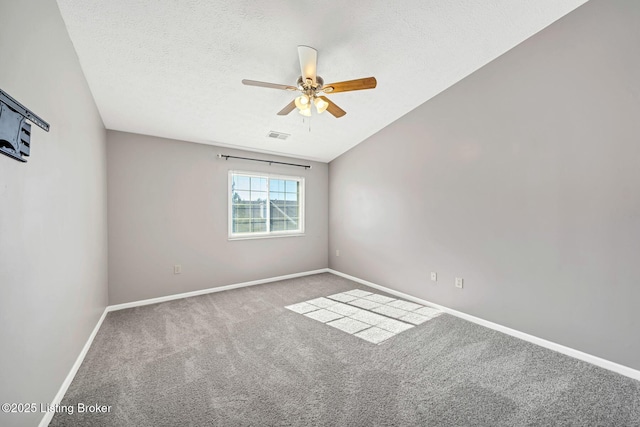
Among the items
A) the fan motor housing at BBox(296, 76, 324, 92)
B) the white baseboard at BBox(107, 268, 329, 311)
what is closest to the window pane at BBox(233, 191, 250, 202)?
the white baseboard at BBox(107, 268, 329, 311)

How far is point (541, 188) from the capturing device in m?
2.53

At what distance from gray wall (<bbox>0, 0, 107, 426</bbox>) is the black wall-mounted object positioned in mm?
50

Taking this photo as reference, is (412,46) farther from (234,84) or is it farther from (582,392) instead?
(582,392)

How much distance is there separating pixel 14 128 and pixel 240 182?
10.7 ft

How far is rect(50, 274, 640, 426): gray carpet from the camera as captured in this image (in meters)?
1.63

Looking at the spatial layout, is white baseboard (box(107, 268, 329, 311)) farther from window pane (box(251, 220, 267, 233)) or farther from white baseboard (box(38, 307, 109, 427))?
window pane (box(251, 220, 267, 233))

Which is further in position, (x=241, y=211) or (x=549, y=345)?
(x=241, y=211)

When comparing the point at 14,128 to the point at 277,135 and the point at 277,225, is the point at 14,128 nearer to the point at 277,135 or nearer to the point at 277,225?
the point at 277,135

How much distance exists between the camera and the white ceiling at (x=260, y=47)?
1.98 m

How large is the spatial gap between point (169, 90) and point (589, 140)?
3957 mm

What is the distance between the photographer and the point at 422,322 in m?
3.02

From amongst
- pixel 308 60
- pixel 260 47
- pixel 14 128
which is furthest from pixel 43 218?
pixel 308 60

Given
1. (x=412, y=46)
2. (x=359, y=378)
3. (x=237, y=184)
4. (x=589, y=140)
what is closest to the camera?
(x=359, y=378)

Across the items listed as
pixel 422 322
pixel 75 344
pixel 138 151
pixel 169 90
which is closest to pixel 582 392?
pixel 422 322
